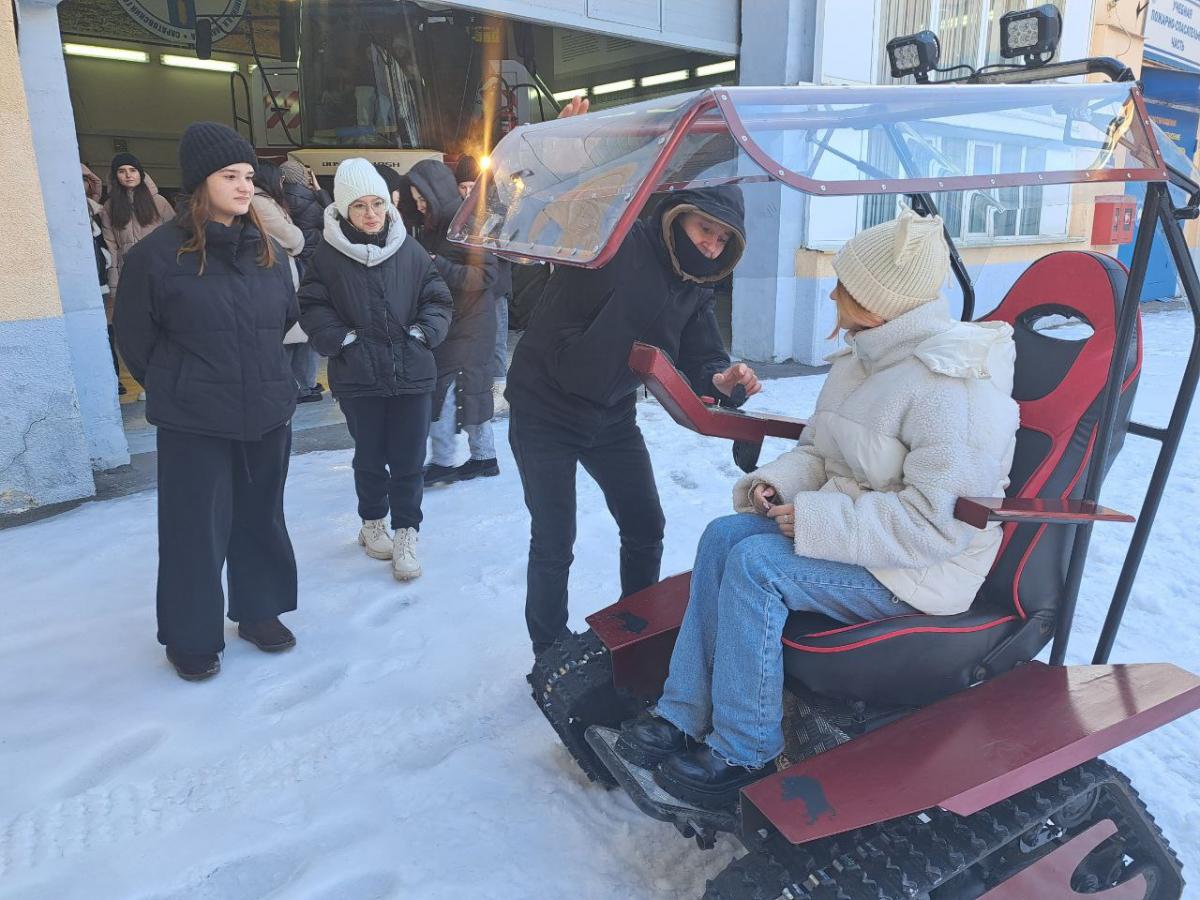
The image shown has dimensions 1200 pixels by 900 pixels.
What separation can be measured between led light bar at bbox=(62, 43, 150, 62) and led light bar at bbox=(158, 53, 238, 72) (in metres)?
0.28

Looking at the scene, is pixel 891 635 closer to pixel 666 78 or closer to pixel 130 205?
pixel 130 205

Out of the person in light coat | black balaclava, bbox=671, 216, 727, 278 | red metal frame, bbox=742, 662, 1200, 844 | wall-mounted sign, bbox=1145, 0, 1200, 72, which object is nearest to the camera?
red metal frame, bbox=742, 662, 1200, 844

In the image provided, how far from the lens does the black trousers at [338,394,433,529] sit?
3.79 meters

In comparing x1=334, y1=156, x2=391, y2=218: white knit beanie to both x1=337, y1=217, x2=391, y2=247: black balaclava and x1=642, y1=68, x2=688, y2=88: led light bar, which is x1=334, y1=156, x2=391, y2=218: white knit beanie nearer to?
x1=337, y1=217, x2=391, y2=247: black balaclava

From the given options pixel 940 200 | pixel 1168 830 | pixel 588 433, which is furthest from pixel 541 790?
pixel 940 200

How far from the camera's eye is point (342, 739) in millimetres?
2705

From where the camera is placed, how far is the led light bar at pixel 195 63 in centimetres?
1423

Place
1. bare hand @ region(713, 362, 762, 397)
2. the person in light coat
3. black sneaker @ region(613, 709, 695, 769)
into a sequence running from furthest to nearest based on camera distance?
the person in light coat → bare hand @ region(713, 362, 762, 397) → black sneaker @ region(613, 709, 695, 769)

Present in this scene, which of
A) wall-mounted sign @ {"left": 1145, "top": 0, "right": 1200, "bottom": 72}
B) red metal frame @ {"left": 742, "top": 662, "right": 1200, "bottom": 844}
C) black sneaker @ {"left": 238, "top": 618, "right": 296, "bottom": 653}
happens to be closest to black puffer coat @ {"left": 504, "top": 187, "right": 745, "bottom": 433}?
red metal frame @ {"left": 742, "top": 662, "right": 1200, "bottom": 844}

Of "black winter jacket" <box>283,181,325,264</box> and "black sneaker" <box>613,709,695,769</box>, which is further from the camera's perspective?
"black winter jacket" <box>283,181,325,264</box>

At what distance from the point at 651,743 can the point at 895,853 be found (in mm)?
579

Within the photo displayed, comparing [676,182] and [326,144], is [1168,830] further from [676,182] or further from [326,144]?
[326,144]

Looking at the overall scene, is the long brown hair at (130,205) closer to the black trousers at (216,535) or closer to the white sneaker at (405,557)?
the white sneaker at (405,557)

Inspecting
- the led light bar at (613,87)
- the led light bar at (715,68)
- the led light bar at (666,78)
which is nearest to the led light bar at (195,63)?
the led light bar at (613,87)
